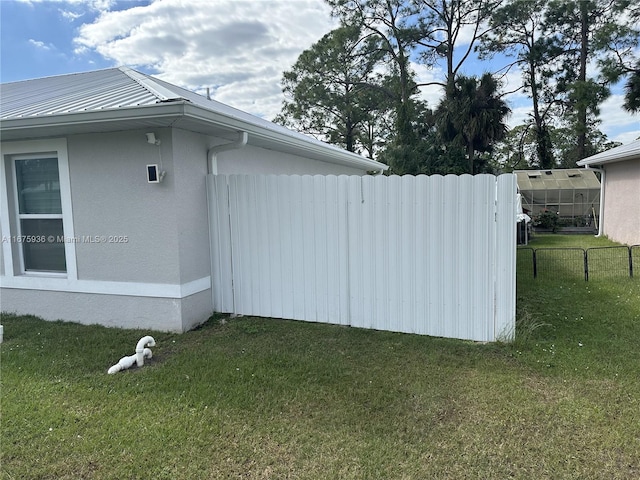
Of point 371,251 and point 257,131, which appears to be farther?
point 257,131

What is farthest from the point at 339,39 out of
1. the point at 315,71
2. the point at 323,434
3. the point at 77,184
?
the point at 323,434

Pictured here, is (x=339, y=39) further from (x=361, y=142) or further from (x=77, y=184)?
(x=77, y=184)

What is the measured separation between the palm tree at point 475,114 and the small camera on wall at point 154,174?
1672 centimetres

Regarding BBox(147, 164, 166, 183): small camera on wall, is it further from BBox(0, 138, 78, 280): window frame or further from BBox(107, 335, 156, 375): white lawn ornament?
BBox(107, 335, 156, 375): white lawn ornament

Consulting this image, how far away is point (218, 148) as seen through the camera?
526 cm

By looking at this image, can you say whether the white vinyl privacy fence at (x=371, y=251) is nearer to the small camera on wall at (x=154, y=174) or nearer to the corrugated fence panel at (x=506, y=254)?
the corrugated fence panel at (x=506, y=254)

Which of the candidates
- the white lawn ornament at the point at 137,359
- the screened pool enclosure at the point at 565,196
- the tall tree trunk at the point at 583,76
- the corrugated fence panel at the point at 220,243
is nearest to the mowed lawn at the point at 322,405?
the white lawn ornament at the point at 137,359

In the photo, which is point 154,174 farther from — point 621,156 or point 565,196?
point 565,196

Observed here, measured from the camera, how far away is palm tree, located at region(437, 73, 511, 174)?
18.3 meters

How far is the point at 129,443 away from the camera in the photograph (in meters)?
2.78

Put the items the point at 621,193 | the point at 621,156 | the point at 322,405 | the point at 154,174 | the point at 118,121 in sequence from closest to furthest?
the point at 322,405
the point at 118,121
the point at 154,174
the point at 621,156
the point at 621,193

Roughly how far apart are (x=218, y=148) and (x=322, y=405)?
3.45 meters

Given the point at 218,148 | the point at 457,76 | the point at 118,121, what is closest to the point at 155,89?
the point at 118,121

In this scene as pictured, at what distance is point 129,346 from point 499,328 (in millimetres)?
3954
